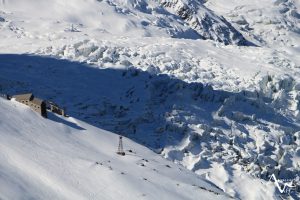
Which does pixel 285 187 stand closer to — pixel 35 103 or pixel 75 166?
pixel 75 166

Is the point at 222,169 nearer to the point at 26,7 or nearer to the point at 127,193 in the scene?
the point at 127,193

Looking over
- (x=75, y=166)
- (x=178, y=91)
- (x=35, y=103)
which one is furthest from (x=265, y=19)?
(x=75, y=166)

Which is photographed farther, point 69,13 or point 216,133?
point 69,13

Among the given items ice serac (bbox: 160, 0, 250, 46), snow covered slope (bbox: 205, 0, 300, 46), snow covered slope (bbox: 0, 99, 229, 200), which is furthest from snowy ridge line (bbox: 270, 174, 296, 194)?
snow covered slope (bbox: 205, 0, 300, 46)

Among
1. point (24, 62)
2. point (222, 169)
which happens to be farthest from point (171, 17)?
point (222, 169)

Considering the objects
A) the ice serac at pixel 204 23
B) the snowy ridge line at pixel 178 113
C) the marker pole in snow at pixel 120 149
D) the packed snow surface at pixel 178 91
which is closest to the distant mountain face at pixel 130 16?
the ice serac at pixel 204 23

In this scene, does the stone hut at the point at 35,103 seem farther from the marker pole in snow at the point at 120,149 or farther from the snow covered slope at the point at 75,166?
the marker pole in snow at the point at 120,149
